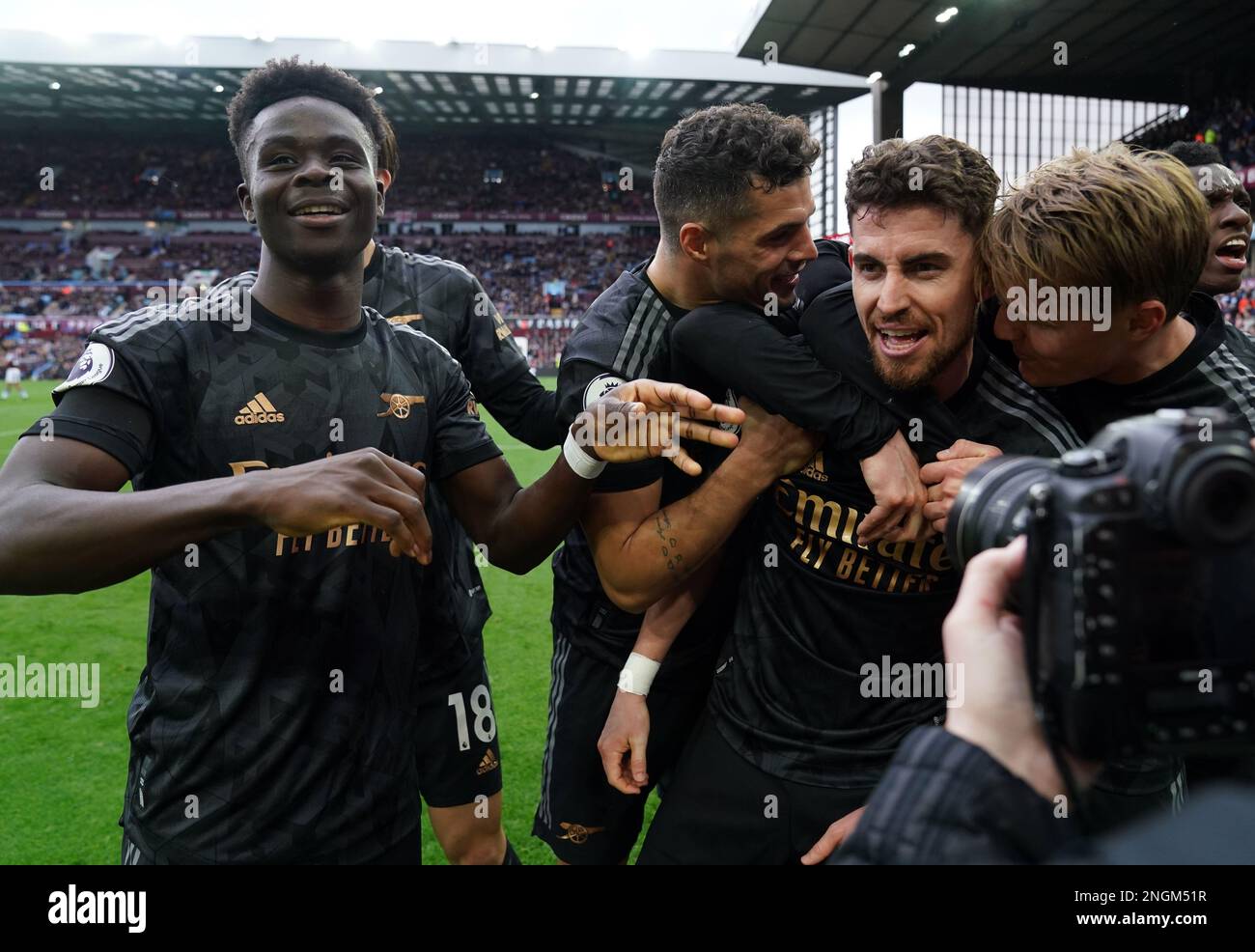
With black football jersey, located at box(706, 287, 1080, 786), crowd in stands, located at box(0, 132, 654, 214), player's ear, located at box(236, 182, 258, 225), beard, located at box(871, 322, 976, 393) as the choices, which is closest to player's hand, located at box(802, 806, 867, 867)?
black football jersey, located at box(706, 287, 1080, 786)

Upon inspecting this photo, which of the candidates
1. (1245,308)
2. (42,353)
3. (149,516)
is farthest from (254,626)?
(42,353)

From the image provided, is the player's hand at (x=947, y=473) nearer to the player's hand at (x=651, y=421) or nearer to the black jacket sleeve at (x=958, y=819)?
the player's hand at (x=651, y=421)

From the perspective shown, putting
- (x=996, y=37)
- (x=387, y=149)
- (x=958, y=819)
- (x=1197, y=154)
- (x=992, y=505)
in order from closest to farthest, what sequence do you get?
(x=958, y=819) < (x=992, y=505) < (x=387, y=149) < (x=1197, y=154) < (x=996, y=37)

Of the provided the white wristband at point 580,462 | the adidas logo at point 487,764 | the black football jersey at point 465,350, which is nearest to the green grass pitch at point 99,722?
the adidas logo at point 487,764

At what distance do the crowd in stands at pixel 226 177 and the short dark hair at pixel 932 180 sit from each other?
3894 cm

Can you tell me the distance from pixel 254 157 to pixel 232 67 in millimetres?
31401

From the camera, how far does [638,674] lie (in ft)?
7.79

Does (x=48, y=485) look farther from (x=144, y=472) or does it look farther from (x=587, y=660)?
(x=587, y=660)

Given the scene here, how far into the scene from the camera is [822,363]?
6.52 feet

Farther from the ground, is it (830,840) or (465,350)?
(465,350)

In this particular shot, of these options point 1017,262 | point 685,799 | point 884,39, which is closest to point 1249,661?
point 1017,262

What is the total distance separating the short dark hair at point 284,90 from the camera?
6.82ft

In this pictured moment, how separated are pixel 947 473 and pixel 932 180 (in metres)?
0.63

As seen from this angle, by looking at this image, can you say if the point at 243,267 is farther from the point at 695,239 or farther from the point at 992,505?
the point at 992,505
